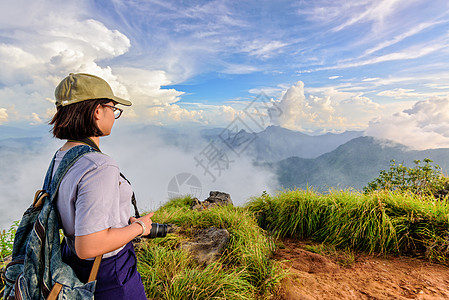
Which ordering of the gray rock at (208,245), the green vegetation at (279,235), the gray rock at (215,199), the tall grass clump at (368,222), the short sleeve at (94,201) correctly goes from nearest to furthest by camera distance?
the short sleeve at (94,201) → the green vegetation at (279,235) → the gray rock at (208,245) → the tall grass clump at (368,222) → the gray rock at (215,199)

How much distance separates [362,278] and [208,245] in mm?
2117

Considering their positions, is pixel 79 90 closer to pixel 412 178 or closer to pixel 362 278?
pixel 362 278

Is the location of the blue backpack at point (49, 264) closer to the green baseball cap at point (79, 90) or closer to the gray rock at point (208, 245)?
the green baseball cap at point (79, 90)

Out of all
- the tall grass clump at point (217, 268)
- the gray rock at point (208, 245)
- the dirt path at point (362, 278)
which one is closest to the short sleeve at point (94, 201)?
the tall grass clump at point (217, 268)

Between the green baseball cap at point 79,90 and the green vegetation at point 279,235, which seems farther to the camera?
the green vegetation at point 279,235

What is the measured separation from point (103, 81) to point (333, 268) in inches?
147

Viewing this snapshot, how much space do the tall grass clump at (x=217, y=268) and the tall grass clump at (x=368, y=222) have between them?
92cm

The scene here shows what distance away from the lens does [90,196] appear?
1.25 metres

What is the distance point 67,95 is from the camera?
147cm

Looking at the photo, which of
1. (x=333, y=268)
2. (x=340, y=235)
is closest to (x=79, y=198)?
(x=333, y=268)

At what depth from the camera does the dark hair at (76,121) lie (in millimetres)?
1470

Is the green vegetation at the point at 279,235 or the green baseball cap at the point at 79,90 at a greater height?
the green baseball cap at the point at 79,90

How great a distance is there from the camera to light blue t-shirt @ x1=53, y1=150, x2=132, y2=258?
4.10 feet

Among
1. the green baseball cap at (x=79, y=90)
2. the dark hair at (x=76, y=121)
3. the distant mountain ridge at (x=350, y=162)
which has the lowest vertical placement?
the distant mountain ridge at (x=350, y=162)
